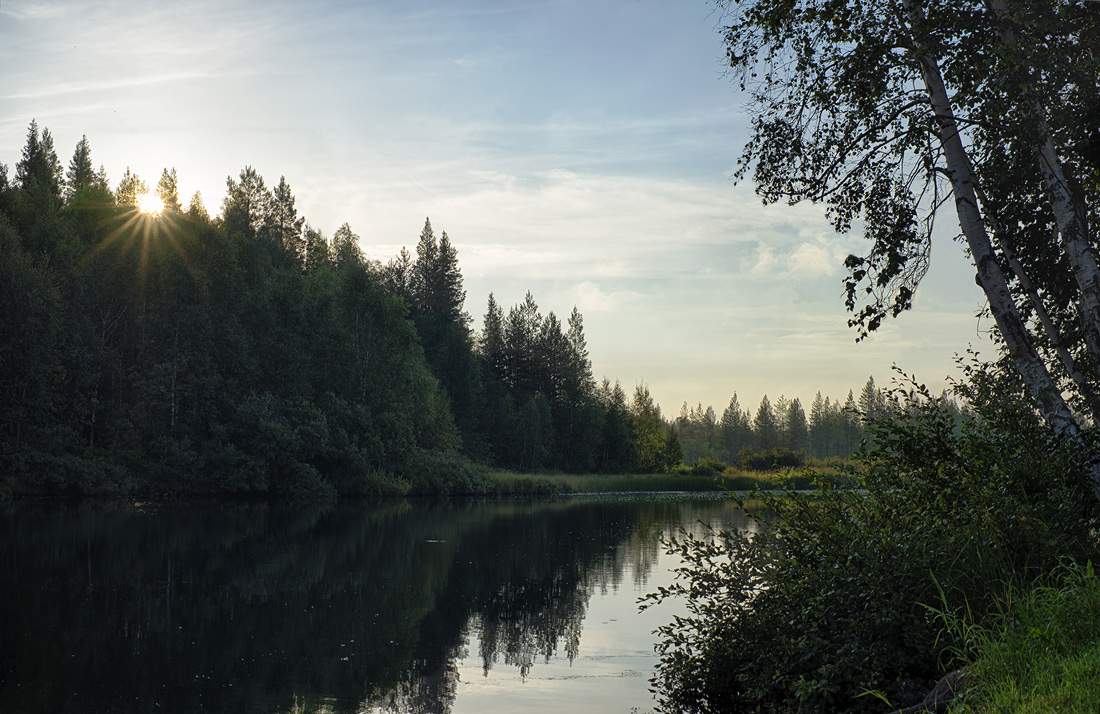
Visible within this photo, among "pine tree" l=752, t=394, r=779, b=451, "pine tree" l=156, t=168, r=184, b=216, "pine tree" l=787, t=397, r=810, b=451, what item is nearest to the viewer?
"pine tree" l=156, t=168, r=184, b=216

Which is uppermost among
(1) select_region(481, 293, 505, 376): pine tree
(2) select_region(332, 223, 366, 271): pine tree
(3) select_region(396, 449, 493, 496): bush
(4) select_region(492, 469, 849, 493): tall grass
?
(2) select_region(332, 223, 366, 271): pine tree

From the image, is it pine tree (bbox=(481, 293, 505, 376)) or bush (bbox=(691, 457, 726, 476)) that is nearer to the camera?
bush (bbox=(691, 457, 726, 476))

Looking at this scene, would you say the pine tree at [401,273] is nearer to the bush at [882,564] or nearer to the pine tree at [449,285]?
the pine tree at [449,285]

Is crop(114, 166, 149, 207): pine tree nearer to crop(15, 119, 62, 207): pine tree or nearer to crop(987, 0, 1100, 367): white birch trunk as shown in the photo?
crop(15, 119, 62, 207): pine tree

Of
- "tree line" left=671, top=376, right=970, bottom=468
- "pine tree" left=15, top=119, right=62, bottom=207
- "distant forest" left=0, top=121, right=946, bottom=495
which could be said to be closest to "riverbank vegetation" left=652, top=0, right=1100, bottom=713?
"distant forest" left=0, top=121, right=946, bottom=495

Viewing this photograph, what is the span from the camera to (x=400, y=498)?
50.5 metres

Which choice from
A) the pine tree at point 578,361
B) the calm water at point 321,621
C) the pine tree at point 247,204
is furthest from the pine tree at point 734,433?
the calm water at point 321,621

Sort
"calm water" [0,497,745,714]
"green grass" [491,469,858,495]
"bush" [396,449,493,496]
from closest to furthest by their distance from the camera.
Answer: "calm water" [0,497,745,714] → "bush" [396,449,493,496] → "green grass" [491,469,858,495]

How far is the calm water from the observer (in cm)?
936

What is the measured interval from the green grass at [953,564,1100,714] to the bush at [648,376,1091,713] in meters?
0.85

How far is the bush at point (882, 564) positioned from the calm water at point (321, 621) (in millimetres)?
1469

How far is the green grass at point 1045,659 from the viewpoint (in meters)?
4.93

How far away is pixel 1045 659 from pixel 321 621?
10.3m

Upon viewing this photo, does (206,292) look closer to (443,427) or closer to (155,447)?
(155,447)
